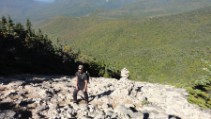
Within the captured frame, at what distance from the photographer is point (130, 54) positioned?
179625mm

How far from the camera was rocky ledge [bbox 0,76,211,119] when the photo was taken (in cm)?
2111

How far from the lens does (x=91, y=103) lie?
24156mm

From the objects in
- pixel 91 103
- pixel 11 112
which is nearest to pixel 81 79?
pixel 91 103

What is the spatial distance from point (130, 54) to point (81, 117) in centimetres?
15920

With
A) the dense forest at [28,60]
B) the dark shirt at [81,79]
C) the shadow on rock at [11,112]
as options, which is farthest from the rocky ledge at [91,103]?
the dense forest at [28,60]

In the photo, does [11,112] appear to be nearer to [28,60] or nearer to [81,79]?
[81,79]

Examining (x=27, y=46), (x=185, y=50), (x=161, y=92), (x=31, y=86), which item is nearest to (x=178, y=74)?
(x=185, y=50)

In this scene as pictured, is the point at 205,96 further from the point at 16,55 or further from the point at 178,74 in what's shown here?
the point at 178,74

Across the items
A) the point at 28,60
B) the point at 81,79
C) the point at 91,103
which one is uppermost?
the point at 81,79

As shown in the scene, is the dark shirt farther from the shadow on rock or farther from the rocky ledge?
the shadow on rock

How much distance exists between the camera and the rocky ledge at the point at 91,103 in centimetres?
2111

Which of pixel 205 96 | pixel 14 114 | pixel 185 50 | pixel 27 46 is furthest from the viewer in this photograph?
pixel 185 50

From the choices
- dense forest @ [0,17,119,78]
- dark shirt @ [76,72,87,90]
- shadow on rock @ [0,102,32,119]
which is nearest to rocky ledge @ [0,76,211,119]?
shadow on rock @ [0,102,32,119]

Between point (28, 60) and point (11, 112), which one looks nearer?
point (11, 112)
